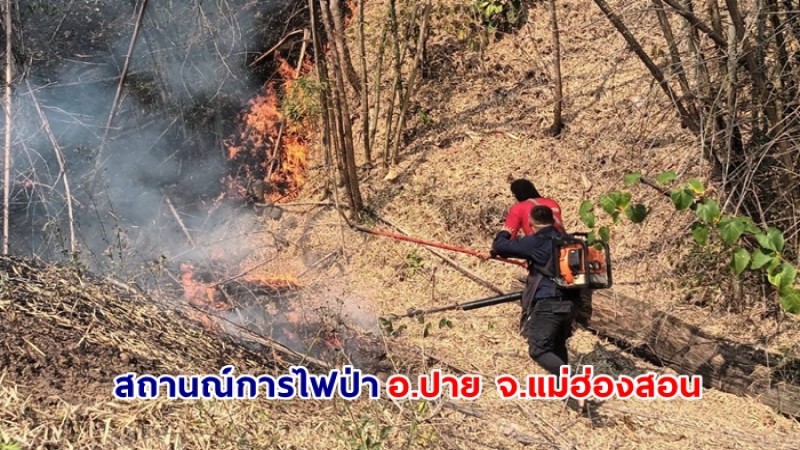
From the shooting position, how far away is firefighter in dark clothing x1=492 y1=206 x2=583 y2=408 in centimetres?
588

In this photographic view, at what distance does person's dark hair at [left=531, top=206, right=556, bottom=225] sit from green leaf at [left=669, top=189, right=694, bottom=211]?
3.62 feet

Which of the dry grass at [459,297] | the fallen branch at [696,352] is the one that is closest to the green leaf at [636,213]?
the dry grass at [459,297]

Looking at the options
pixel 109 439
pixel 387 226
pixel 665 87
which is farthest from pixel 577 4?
pixel 109 439

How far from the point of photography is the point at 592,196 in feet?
30.7

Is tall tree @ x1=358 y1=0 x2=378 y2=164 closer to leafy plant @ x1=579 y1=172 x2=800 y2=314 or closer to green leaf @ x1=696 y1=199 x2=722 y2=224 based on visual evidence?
leafy plant @ x1=579 y1=172 x2=800 y2=314

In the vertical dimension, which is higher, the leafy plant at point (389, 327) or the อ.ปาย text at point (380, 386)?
the อ.ปาย text at point (380, 386)

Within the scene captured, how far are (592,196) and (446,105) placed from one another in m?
2.89

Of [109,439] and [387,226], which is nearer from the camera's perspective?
[109,439]

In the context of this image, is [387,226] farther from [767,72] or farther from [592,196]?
[767,72]

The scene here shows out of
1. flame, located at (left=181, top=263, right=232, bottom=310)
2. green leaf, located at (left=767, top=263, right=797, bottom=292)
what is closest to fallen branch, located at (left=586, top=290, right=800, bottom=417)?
green leaf, located at (left=767, top=263, right=797, bottom=292)

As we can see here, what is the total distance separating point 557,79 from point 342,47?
8.97 ft

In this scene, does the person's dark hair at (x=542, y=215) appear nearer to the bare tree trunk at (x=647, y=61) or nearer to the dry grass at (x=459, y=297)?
the dry grass at (x=459, y=297)

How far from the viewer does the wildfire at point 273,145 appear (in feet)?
36.6

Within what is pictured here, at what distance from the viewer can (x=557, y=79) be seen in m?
9.82
